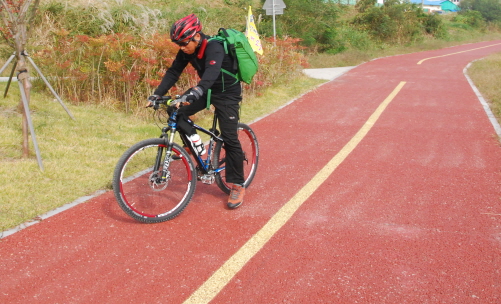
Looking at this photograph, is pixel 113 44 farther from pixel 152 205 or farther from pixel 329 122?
pixel 152 205

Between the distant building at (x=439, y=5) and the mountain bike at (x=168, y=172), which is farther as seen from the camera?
the distant building at (x=439, y=5)

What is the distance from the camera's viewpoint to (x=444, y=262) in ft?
12.9

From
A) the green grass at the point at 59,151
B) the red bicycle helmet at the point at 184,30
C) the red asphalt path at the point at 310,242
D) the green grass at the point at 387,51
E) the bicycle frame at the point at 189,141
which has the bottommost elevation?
the green grass at the point at 387,51

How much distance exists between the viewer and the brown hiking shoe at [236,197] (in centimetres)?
511

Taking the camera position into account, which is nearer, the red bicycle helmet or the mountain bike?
the red bicycle helmet

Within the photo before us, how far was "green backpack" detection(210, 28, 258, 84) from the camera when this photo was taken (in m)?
4.71

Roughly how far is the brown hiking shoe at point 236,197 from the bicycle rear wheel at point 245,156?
1.03ft

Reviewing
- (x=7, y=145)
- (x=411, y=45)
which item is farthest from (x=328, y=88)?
(x=411, y=45)

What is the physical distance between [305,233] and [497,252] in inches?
64.4

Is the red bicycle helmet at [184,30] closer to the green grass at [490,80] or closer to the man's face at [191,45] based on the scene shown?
the man's face at [191,45]

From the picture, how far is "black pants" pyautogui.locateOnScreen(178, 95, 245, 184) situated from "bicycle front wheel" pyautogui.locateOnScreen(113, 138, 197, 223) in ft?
1.08

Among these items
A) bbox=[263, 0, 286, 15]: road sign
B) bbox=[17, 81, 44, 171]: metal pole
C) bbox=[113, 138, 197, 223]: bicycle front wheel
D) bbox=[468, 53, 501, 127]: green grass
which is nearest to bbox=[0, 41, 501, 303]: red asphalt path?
bbox=[113, 138, 197, 223]: bicycle front wheel

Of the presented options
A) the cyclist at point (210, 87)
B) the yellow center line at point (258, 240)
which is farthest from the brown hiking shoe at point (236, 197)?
the yellow center line at point (258, 240)

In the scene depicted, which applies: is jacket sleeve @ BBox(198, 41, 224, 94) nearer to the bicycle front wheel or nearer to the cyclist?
the cyclist
